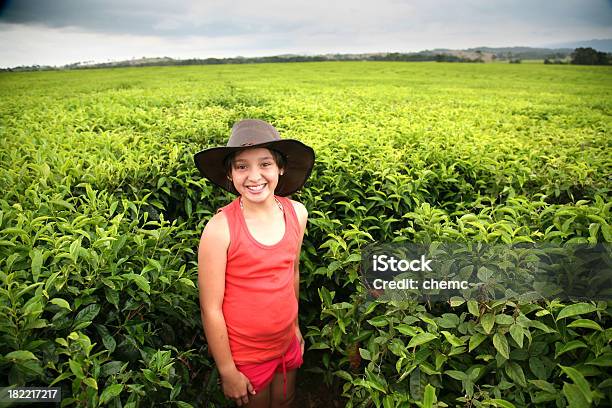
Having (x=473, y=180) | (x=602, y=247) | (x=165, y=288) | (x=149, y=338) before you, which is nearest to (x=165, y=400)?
(x=149, y=338)

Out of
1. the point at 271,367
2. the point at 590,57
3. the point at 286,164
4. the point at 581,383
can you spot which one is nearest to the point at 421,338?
the point at 581,383

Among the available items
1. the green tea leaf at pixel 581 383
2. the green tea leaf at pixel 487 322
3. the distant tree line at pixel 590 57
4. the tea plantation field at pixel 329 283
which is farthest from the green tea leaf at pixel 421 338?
the distant tree line at pixel 590 57

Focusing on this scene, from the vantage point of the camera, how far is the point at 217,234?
1883 mm

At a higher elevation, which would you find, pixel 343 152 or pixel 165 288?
pixel 343 152

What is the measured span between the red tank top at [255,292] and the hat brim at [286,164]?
25 centimetres

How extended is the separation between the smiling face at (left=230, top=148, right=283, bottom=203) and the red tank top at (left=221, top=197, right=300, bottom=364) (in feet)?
0.41

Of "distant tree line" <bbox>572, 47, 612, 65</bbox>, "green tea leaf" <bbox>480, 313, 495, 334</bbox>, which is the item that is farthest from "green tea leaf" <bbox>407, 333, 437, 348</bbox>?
"distant tree line" <bbox>572, 47, 612, 65</bbox>

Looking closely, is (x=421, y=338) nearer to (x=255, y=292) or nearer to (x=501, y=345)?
(x=501, y=345)

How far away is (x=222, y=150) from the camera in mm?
1967

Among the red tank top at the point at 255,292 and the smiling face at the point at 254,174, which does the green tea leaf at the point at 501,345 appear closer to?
the red tank top at the point at 255,292

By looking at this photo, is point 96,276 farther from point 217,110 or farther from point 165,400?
point 217,110

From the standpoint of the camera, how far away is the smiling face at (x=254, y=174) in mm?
1968

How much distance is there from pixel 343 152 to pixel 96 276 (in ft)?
6.78

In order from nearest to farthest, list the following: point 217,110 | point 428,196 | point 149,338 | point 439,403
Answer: point 439,403
point 149,338
point 428,196
point 217,110
